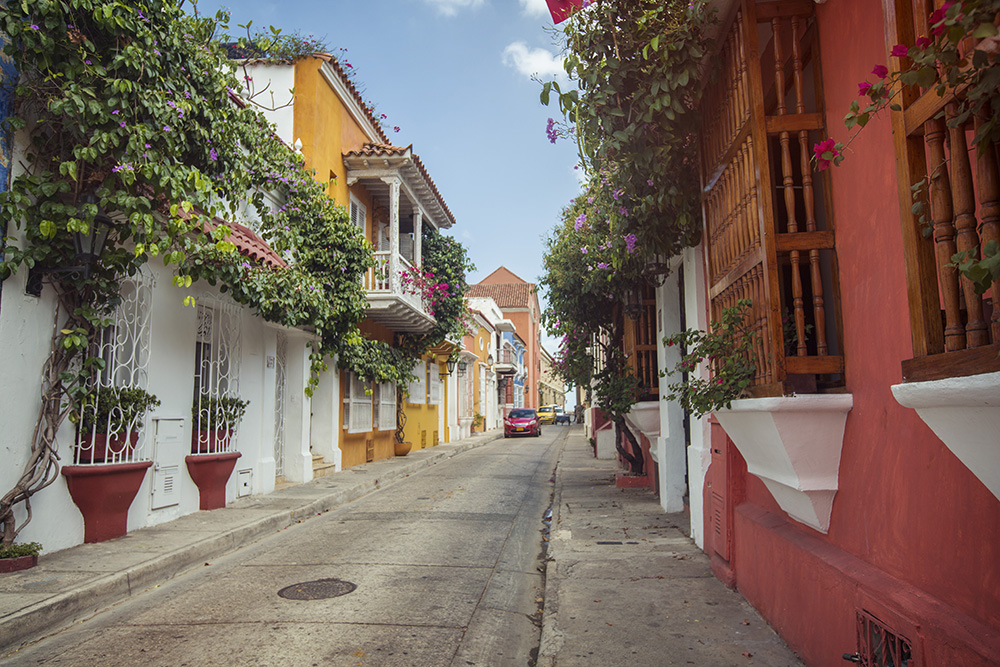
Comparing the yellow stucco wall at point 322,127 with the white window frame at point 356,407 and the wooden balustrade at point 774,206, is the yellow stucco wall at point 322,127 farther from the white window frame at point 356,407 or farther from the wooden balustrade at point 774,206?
the wooden balustrade at point 774,206

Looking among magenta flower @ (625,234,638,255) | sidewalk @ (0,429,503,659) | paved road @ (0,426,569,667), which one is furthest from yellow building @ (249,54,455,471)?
magenta flower @ (625,234,638,255)

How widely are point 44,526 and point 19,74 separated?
13.2 feet

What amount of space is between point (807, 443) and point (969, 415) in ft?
4.78

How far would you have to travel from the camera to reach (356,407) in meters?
15.4

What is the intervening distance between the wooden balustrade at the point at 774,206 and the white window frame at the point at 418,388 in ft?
54.7

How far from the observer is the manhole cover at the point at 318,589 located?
5.31 m

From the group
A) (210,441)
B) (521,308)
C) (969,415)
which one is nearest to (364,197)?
(210,441)

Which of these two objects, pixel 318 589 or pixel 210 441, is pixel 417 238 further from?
pixel 318 589

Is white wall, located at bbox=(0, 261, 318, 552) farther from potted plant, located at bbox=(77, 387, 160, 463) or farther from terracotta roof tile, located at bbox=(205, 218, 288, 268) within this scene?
terracotta roof tile, located at bbox=(205, 218, 288, 268)

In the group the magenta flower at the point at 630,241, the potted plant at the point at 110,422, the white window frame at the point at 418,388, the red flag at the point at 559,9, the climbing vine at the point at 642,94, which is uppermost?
the red flag at the point at 559,9

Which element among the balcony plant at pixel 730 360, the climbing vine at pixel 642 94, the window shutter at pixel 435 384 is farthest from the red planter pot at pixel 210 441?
the window shutter at pixel 435 384

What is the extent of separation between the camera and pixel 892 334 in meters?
2.85

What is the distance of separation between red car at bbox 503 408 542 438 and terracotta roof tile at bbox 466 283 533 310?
98.3 ft

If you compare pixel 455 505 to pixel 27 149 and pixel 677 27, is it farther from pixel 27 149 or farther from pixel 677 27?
pixel 677 27
